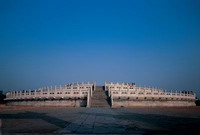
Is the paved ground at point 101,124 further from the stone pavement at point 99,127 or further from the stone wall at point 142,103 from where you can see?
the stone wall at point 142,103

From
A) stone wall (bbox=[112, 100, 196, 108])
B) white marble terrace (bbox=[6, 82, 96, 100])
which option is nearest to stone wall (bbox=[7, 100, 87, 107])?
white marble terrace (bbox=[6, 82, 96, 100])

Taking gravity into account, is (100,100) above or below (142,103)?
above

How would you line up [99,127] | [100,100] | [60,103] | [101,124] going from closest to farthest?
[99,127] → [101,124] → [100,100] → [60,103]

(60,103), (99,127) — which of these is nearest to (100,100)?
(60,103)

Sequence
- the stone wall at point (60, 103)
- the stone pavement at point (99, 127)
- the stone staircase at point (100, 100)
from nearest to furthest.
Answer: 1. the stone pavement at point (99, 127)
2. the stone staircase at point (100, 100)
3. the stone wall at point (60, 103)

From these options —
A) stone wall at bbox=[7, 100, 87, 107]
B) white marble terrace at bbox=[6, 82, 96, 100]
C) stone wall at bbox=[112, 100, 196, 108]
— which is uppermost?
white marble terrace at bbox=[6, 82, 96, 100]

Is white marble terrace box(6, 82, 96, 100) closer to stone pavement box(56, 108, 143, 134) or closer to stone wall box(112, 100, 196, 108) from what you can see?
stone wall box(112, 100, 196, 108)

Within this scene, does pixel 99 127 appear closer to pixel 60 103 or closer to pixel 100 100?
pixel 100 100

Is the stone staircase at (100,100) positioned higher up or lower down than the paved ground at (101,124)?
lower down

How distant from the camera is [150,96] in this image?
24047 millimetres

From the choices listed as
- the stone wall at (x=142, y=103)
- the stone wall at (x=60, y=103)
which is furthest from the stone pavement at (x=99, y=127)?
the stone wall at (x=60, y=103)

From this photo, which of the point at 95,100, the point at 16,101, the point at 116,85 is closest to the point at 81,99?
the point at 95,100

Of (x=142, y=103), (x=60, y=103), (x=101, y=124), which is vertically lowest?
(x=142, y=103)

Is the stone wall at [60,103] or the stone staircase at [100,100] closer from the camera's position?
the stone staircase at [100,100]
